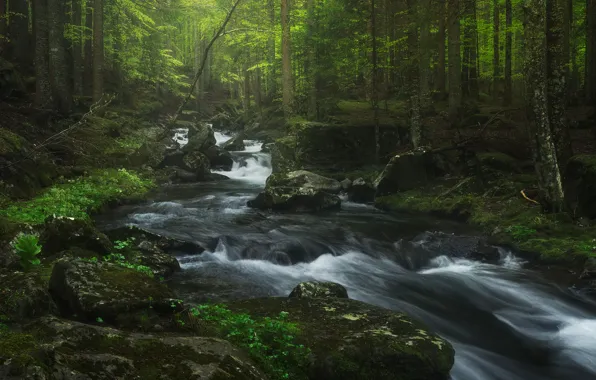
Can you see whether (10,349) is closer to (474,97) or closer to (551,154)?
(551,154)

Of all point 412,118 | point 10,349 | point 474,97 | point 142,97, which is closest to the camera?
point 10,349

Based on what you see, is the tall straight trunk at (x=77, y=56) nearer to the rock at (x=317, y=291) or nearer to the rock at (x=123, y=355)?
the rock at (x=317, y=291)

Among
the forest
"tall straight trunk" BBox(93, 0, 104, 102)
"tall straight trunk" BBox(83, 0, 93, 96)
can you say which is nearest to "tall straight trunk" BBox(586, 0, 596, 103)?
the forest

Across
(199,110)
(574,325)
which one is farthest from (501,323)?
(199,110)

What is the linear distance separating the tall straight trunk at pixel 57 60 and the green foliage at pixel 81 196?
10.3ft

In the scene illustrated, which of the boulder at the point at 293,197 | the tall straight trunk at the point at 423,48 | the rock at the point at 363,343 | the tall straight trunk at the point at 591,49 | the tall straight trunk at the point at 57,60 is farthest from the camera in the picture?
the tall straight trunk at the point at 591,49

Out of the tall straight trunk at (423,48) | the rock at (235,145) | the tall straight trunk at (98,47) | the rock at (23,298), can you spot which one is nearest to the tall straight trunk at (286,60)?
the rock at (235,145)

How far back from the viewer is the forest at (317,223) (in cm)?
483

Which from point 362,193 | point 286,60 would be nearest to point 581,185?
point 362,193

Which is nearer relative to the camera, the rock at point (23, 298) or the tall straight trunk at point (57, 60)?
the rock at point (23, 298)

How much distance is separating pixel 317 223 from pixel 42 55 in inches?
451

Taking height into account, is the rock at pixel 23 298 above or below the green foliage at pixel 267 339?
above

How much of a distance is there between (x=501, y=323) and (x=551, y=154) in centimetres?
505

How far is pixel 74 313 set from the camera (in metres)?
4.71
